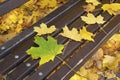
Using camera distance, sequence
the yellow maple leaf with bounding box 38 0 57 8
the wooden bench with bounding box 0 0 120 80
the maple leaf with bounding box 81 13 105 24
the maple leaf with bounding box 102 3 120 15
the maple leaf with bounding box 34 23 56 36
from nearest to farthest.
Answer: the wooden bench with bounding box 0 0 120 80
the maple leaf with bounding box 34 23 56 36
the maple leaf with bounding box 81 13 105 24
the maple leaf with bounding box 102 3 120 15
the yellow maple leaf with bounding box 38 0 57 8

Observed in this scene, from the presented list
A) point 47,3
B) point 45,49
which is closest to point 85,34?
point 45,49

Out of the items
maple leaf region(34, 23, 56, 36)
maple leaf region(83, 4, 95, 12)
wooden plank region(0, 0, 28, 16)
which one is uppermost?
wooden plank region(0, 0, 28, 16)

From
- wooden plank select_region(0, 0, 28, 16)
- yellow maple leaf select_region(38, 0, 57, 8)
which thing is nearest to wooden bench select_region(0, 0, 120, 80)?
wooden plank select_region(0, 0, 28, 16)

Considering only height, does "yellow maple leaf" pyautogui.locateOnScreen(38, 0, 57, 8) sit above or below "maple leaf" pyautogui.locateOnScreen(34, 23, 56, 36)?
below

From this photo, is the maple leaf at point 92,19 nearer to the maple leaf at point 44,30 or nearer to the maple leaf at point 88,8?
the maple leaf at point 88,8

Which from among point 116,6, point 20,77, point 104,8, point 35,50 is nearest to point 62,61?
point 35,50

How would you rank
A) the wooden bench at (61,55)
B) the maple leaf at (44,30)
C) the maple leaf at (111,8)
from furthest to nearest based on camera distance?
the maple leaf at (111,8), the maple leaf at (44,30), the wooden bench at (61,55)

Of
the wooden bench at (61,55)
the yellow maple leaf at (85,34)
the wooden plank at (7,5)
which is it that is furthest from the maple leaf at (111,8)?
the wooden plank at (7,5)

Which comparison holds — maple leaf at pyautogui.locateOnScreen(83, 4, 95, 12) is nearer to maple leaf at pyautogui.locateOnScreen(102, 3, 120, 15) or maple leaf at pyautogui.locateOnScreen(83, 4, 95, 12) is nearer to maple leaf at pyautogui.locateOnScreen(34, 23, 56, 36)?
maple leaf at pyautogui.locateOnScreen(102, 3, 120, 15)
